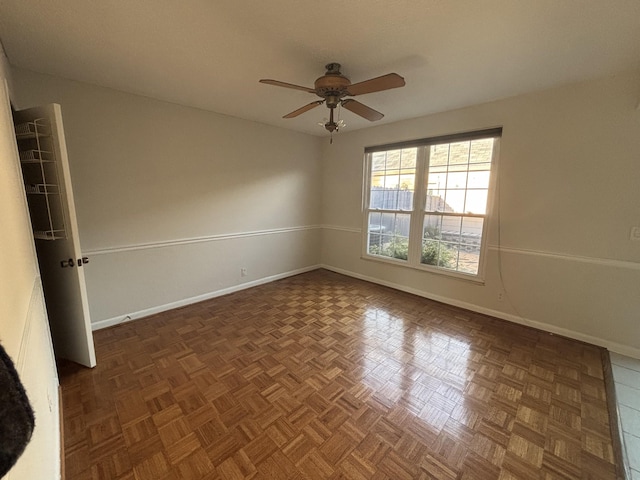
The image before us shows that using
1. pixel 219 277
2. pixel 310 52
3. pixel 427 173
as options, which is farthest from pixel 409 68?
pixel 219 277

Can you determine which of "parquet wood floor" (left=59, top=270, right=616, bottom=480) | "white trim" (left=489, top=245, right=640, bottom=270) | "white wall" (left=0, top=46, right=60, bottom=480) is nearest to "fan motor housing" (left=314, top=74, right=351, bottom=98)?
"white wall" (left=0, top=46, right=60, bottom=480)

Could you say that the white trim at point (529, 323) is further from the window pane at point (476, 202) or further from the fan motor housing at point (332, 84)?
the fan motor housing at point (332, 84)

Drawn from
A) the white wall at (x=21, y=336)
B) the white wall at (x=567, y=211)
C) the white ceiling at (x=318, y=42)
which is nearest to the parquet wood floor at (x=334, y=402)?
the white wall at (x=567, y=211)

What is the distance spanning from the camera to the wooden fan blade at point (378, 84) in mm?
1750

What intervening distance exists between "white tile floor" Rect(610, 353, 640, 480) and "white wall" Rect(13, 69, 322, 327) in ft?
12.4

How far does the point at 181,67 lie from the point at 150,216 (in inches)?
61.8

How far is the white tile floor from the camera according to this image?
1495 mm

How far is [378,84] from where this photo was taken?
1.85 metres

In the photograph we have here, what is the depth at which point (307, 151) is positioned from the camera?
4.51 meters

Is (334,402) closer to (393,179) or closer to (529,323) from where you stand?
(529,323)

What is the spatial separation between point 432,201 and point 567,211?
4.34 ft

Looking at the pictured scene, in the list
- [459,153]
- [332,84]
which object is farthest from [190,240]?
[459,153]

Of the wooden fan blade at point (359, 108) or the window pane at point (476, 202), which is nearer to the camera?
the wooden fan blade at point (359, 108)

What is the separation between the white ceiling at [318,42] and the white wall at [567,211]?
0.92ft
